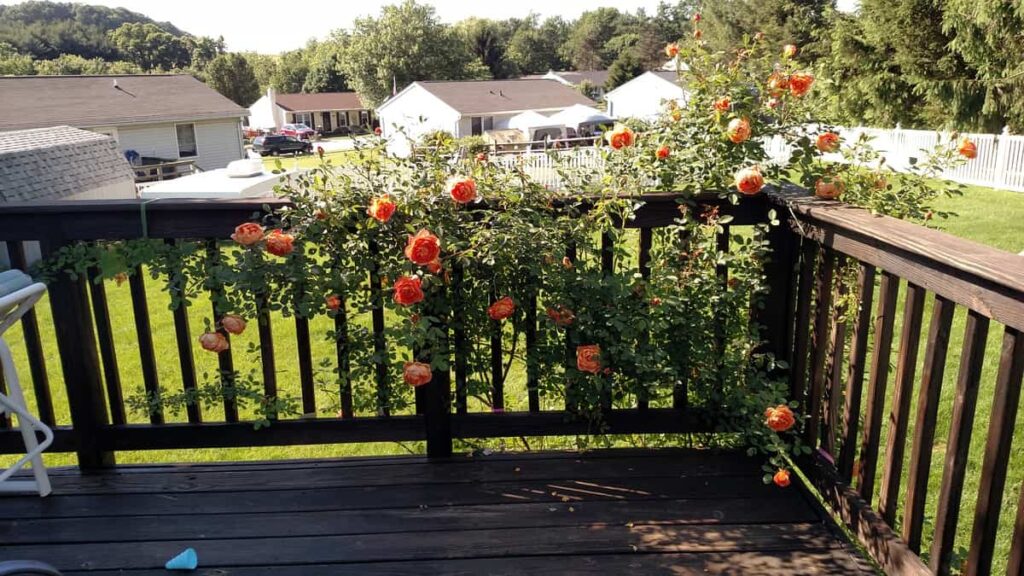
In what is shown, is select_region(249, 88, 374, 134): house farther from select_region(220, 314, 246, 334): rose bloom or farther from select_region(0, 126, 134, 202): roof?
select_region(220, 314, 246, 334): rose bloom

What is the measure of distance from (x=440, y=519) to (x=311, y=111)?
56698 mm

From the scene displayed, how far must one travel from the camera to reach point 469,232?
89.9 inches

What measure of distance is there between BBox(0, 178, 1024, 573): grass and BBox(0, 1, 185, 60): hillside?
7282 cm

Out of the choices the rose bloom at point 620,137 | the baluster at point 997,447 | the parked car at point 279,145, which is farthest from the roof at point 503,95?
the baluster at point 997,447

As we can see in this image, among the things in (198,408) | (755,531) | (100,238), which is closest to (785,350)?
(755,531)

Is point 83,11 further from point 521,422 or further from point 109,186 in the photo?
point 521,422

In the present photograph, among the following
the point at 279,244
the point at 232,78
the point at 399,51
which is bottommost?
the point at 279,244

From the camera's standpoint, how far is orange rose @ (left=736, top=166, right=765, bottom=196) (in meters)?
2.15

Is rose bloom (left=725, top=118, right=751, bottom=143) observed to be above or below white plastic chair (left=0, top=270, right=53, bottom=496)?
above

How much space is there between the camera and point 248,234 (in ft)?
7.09

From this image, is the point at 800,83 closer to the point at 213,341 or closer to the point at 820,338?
the point at 820,338

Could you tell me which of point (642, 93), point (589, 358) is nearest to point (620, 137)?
point (589, 358)

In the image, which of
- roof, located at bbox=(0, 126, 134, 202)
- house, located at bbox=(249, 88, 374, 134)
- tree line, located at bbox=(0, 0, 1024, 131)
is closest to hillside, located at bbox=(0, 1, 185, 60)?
tree line, located at bbox=(0, 0, 1024, 131)

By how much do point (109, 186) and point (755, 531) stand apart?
1242cm
